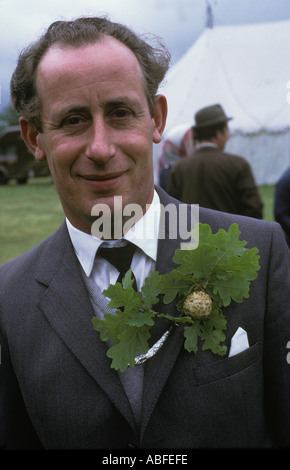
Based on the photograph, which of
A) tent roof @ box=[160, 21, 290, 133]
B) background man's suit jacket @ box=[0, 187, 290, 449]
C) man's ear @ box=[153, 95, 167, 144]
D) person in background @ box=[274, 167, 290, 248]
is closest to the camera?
background man's suit jacket @ box=[0, 187, 290, 449]

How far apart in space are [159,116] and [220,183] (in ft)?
7.73

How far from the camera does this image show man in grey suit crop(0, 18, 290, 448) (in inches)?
54.2

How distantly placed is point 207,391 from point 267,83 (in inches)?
618

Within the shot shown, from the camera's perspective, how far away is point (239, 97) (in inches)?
659

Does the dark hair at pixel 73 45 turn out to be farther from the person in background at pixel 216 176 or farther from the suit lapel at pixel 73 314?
the person in background at pixel 216 176

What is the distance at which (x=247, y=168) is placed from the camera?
399 cm

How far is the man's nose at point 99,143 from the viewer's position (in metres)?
1.32

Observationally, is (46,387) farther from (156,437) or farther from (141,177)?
(141,177)

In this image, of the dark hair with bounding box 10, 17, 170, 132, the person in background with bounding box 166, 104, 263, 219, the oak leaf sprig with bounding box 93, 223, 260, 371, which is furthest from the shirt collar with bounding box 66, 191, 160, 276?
the person in background with bounding box 166, 104, 263, 219

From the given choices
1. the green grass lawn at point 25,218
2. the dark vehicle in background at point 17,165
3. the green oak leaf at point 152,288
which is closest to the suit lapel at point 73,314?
the green oak leaf at point 152,288

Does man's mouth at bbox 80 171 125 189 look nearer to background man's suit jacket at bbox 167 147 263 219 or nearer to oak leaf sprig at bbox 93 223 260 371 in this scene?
oak leaf sprig at bbox 93 223 260 371

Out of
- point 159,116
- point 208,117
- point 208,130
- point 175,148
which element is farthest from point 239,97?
point 159,116

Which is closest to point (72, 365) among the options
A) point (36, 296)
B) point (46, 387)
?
point (46, 387)

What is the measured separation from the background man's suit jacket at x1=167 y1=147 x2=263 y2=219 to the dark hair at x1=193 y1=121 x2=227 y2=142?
0.11m
